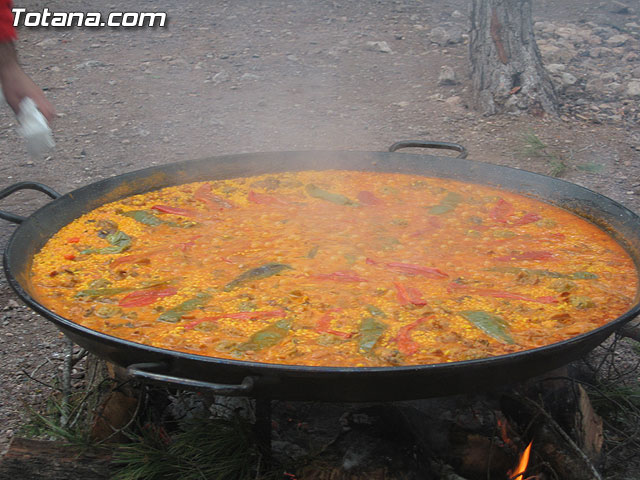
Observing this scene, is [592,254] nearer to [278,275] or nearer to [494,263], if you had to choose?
[494,263]

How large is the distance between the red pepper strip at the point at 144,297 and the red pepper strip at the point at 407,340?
3.28 feet

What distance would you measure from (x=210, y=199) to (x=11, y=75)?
1.39m

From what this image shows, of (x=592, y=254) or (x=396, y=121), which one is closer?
(x=592, y=254)

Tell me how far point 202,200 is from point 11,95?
1307mm

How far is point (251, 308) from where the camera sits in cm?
242

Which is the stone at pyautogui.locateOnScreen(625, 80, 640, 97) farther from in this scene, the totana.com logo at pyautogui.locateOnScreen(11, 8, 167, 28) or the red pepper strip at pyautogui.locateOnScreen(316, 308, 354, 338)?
the totana.com logo at pyautogui.locateOnScreen(11, 8, 167, 28)

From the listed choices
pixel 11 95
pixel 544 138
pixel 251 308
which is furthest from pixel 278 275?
pixel 544 138

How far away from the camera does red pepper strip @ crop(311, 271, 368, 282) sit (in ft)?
8.71

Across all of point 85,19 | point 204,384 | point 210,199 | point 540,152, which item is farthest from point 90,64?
point 204,384

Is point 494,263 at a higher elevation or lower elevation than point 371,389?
lower

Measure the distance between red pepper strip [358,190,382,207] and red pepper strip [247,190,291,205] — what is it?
1.48 ft

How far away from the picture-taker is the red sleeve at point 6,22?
240 cm

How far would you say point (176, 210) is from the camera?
11.2 feet

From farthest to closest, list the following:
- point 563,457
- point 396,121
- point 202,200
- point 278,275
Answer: point 396,121
point 202,200
point 278,275
point 563,457
